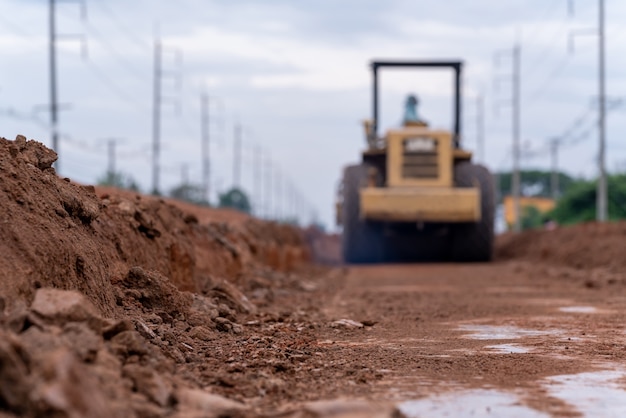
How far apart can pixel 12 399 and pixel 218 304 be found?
634 cm

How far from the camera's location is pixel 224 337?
28.3 feet

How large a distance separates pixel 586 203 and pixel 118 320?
173 feet

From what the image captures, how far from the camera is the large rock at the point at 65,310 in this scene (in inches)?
218

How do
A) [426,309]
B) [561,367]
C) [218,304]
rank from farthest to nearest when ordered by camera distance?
1. [426,309]
2. [218,304]
3. [561,367]

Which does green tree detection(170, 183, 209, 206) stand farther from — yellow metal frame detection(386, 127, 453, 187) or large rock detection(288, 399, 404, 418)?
large rock detection(288, 399, 404, 418)

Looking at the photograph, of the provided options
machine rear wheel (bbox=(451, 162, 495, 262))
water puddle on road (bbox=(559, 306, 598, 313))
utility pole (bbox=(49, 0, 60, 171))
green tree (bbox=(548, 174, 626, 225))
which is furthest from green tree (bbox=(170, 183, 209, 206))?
water puddle on road (bbox=(559, 306, 598, 313))

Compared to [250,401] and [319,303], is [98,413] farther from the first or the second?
[319,303]

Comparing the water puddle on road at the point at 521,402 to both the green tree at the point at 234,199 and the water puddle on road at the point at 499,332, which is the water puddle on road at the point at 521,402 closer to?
the water puddle on road at the point at 499,332

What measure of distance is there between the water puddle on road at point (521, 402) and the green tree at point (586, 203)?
49.7 meters

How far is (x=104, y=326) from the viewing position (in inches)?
230

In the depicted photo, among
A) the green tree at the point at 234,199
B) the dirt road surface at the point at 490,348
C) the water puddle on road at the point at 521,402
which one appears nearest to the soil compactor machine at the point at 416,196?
the dirt road surface at the point at 490,348

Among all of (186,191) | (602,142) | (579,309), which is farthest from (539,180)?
(579,309)

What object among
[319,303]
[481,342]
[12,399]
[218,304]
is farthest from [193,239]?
[12,399]

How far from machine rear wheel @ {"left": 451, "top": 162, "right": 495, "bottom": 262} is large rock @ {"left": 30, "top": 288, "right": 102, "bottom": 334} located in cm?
1775
